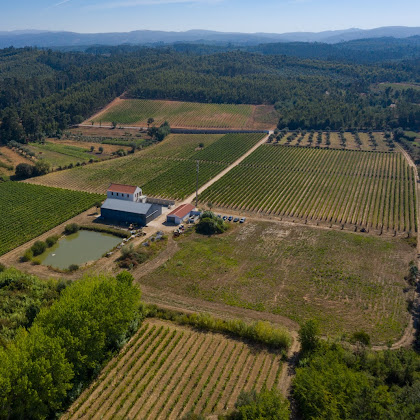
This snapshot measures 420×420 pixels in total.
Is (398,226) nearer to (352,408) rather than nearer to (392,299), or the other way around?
(392,299)

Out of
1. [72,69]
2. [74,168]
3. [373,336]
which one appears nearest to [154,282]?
[373,336]

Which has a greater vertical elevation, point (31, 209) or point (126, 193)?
point (126, 193)

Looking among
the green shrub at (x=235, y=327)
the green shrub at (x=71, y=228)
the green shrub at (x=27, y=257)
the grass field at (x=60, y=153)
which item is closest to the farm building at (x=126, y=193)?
the green shrub at (x=71, y=228)

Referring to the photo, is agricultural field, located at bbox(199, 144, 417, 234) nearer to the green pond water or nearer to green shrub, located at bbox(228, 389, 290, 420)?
the green pond water

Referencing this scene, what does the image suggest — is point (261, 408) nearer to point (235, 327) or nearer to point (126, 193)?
point (235, 327)

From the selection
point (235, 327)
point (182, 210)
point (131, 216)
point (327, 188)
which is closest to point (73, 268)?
point (131, 216)

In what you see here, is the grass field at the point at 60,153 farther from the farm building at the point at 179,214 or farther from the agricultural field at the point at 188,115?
the farm building at the point at 179,214
